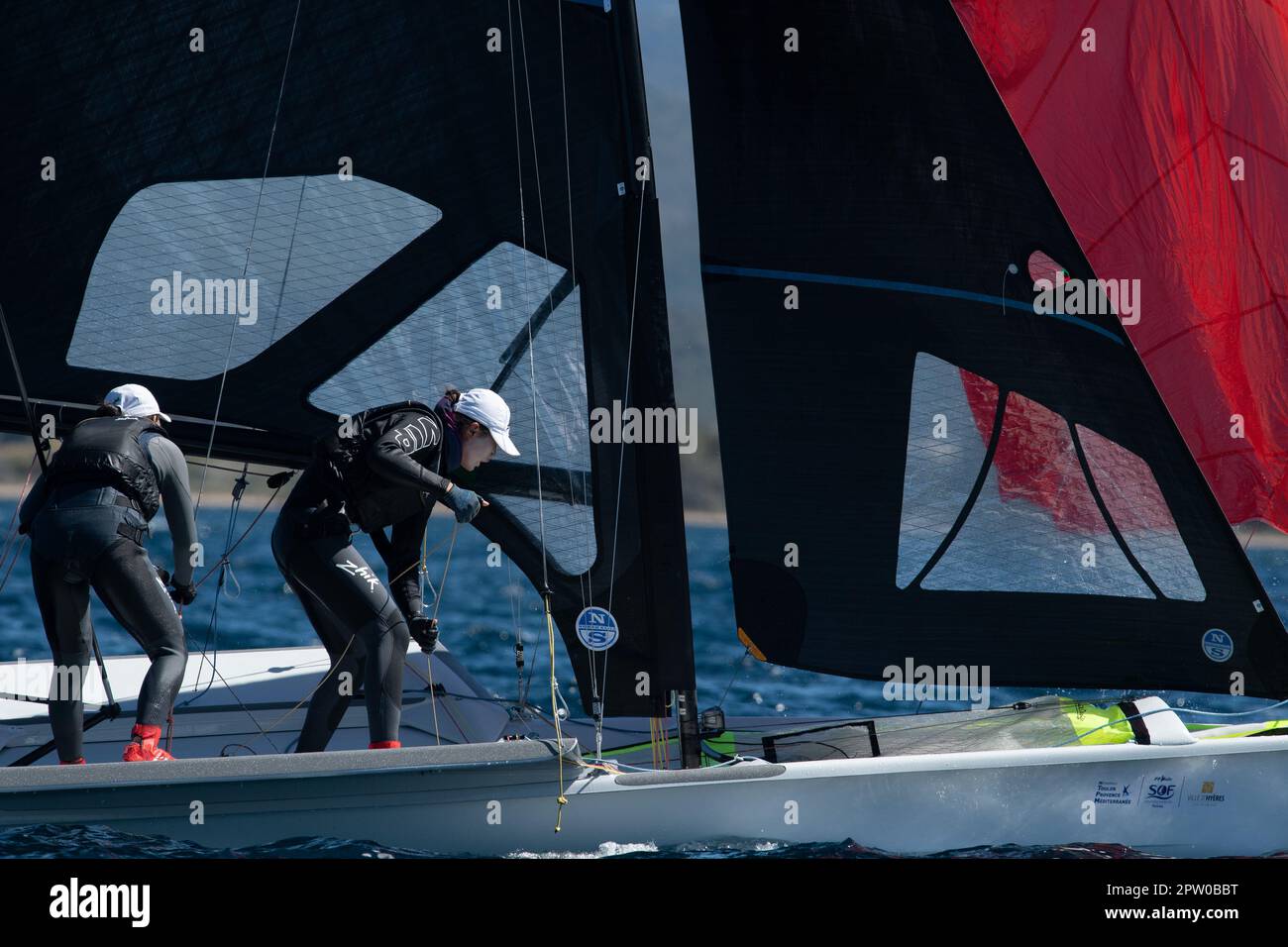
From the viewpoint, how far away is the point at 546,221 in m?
5.53

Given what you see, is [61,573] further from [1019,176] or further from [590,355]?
[1019,176]

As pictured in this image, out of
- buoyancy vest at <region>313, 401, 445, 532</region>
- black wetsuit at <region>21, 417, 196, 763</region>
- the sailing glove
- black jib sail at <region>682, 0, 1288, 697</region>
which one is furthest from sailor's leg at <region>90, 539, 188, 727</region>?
black jib sail at <region>682, 0, 1288, 697</region>

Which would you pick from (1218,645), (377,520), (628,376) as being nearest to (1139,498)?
(1218,645)

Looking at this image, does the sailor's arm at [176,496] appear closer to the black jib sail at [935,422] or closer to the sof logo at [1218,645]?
the black jib sail at [935,422]

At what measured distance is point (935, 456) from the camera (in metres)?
5.45

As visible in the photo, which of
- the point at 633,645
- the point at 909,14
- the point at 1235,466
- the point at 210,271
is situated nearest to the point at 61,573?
the point at 210,271

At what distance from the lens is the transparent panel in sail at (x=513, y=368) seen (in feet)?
18.1

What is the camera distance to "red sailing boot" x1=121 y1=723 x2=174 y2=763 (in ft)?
14.9

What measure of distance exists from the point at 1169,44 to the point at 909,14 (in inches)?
50.3

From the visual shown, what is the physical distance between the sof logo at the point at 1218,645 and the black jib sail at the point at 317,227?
214cm

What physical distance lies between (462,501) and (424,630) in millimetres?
495

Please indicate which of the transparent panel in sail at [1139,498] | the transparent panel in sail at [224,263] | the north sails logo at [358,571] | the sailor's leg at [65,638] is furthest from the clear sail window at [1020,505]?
the sailor's leg at [65,638]

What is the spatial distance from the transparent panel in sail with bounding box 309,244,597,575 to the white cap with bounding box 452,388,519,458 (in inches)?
19.1

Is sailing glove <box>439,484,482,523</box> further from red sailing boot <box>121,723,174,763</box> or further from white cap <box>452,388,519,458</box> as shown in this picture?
red sailing boot <box>121,723,174,763</box>
